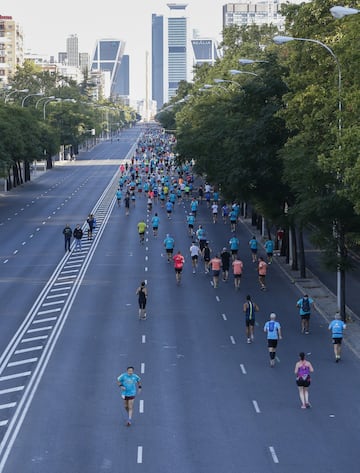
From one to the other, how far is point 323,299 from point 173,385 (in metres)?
14.8

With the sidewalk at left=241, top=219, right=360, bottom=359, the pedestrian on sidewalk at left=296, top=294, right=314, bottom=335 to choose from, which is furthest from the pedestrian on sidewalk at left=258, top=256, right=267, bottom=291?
the pedestrian on sidewalk at left=296, top=294, right=314, bottom=335

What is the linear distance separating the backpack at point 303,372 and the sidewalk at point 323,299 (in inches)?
249

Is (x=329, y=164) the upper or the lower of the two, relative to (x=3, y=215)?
upper

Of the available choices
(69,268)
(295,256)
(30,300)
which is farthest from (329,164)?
(69,268)

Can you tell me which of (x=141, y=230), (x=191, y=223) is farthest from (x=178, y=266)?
(x=191, y=223)

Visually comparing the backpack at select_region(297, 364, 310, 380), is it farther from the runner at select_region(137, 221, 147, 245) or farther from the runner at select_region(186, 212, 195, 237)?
the runner at select_region(186, 212, 195, 237)

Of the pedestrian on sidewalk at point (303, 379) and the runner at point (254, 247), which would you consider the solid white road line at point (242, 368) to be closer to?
the pedestrian on sidewalk at point (303, 379)

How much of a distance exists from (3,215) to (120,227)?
37.5ft

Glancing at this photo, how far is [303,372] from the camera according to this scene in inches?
968

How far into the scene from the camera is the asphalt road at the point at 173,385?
2111 centimetres

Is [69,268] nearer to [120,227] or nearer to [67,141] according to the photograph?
[120,227]

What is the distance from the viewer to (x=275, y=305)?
39.1 meters

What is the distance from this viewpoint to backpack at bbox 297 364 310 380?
24.5 meters

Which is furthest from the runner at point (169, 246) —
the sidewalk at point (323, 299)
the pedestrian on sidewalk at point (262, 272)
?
the pedestrian on sidewalk at point (262, 272)
